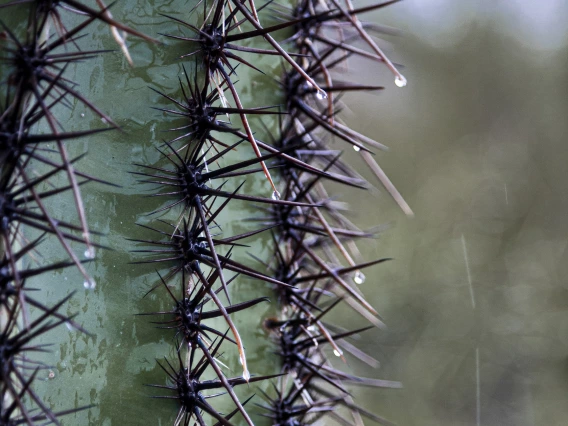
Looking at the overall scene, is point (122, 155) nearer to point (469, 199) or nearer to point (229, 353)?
point (229, 353)

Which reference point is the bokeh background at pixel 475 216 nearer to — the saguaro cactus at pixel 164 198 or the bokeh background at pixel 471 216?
the bokeh background at pixel 471 216

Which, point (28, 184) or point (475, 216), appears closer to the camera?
point (28, 184)

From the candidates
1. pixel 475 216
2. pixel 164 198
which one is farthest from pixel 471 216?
pixel 164 198

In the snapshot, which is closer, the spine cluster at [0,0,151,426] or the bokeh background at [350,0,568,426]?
the spine cluster at [0,0,151,426]

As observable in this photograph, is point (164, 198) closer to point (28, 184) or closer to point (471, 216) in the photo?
point (28, 184)

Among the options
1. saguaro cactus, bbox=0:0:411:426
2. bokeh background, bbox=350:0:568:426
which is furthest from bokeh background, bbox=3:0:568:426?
saguaro cactus, bbox=0:0:411:426

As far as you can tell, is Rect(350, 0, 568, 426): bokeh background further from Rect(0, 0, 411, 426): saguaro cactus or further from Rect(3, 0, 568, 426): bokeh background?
Rect(0, 0, 411, 426): saguaro cactus

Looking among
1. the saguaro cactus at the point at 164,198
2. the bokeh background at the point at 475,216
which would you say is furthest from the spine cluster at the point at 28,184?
the bokeh background at the point at 475,216

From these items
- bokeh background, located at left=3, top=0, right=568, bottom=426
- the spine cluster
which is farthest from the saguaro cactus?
bokeh background, located at left=3, top=0, right=568, bottom=426

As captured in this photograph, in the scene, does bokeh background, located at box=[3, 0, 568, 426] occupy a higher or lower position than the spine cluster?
higher

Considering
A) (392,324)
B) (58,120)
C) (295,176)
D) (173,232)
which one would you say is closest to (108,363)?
(173,232)

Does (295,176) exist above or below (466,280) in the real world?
below
